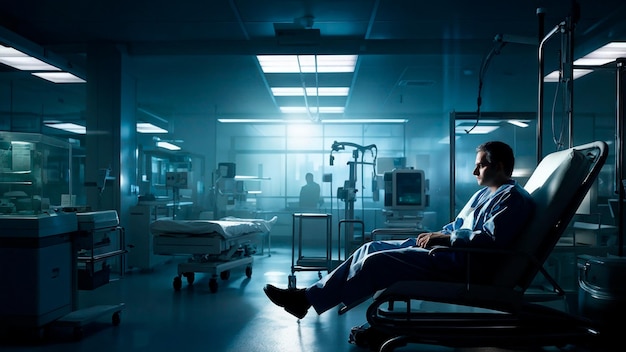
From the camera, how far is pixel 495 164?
2.72 metres

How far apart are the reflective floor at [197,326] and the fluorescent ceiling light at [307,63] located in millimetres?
2906

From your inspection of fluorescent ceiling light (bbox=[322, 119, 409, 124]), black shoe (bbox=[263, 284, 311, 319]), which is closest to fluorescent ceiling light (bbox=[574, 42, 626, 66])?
black shoe (bbox=[263, 284, 311, 319])

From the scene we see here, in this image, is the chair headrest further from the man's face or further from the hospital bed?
the hospital bed

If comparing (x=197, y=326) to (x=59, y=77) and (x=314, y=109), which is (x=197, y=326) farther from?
(x=314, y=109)

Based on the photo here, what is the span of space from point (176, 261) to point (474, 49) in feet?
17.1

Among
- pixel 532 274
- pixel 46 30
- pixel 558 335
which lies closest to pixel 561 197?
pixel 532 274

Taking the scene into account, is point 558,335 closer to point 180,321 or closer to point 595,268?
point 595,268

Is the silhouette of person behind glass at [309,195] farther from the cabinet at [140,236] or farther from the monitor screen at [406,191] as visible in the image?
the cabinet at [140,236]

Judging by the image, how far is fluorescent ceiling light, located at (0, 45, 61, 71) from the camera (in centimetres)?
509

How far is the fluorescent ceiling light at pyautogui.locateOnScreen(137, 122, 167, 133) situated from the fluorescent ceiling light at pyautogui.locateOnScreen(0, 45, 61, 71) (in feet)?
12.4

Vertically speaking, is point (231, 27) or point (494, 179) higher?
point (231, 27)

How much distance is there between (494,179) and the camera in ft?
8.97

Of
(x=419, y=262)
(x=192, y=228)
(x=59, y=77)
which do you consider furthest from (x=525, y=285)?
(x=59, y=77)

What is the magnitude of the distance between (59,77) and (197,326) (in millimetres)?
4954
